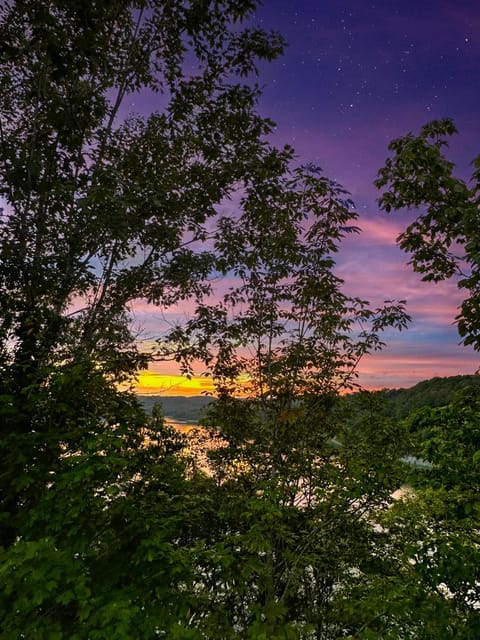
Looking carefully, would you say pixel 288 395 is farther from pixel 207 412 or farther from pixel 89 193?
pixel 89 193

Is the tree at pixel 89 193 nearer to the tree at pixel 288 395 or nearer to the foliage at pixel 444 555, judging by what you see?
the tree at pixel 288 395

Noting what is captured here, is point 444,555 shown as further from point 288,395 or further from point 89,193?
point 89,193

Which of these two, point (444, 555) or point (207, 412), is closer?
point (444, 555)

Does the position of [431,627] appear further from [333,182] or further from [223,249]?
[333,182]

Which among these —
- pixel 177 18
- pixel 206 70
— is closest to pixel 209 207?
pixel 206 70

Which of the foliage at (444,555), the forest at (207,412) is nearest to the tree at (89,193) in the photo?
the forest at (207,412)

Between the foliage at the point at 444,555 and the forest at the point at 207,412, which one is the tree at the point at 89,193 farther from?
the foliage at the point at 444,555

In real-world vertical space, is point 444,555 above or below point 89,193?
below

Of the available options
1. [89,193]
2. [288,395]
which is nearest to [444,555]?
[288,395]

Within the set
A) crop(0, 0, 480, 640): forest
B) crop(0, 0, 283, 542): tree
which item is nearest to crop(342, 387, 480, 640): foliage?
crop(0, 0, 480, 640): forest

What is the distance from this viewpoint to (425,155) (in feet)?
16.0

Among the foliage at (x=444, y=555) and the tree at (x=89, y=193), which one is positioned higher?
the tree at (x=89, y=193)

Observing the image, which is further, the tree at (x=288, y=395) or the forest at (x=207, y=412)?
the tree at (x=288, y=395)

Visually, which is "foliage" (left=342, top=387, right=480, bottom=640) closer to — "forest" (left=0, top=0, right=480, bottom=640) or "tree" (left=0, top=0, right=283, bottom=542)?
"forest" (left=0, top=0, right=480, bottom=640)
